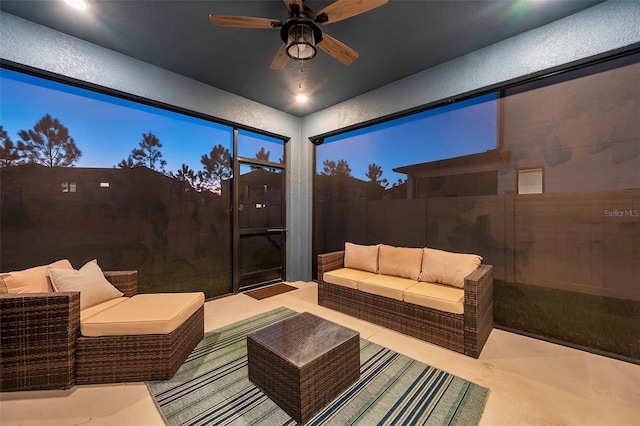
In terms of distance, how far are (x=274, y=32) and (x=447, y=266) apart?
122 inches

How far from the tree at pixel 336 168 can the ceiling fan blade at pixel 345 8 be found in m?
2.46

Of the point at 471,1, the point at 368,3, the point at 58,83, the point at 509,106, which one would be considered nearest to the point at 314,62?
the point at 368,3

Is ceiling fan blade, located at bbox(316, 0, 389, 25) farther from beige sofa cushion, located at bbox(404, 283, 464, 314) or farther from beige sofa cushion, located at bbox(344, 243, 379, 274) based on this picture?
beige sofa cushion, located at bbox(344, 243, 379, 274)

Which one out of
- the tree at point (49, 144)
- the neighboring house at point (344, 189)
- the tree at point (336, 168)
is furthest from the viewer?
the tree at point (336, 168)

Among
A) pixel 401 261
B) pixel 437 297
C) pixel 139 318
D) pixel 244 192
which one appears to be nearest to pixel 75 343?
pixel 139 318

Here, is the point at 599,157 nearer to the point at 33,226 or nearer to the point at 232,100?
the point at 232,100

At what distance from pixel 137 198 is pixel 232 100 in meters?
1.99

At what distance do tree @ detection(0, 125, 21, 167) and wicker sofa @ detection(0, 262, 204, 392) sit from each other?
1.33 metres

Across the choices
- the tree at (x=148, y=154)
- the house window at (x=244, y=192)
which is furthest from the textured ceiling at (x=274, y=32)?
the house window at (x=244, y=192)

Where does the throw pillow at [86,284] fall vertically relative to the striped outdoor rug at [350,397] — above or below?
above

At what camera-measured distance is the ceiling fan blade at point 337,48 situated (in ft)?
7.41

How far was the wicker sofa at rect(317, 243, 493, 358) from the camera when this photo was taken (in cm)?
231

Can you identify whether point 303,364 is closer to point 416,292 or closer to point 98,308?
point 416,292

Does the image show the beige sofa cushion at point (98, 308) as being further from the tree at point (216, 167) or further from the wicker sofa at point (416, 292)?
the wicker sofa at point (416, 292)
